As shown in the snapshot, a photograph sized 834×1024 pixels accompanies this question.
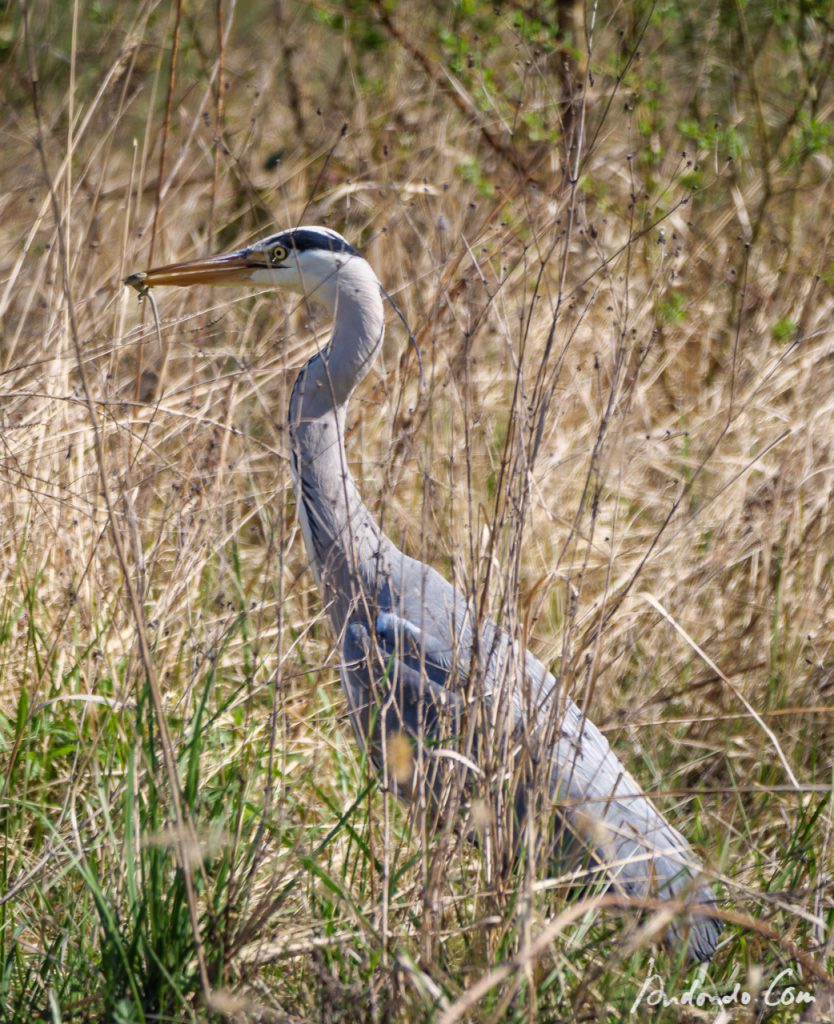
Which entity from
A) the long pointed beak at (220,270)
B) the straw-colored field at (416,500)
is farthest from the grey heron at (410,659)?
the straw-colored field at (416,500)

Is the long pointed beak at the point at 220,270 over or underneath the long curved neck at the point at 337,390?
over

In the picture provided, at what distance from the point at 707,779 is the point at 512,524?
1.40 meters

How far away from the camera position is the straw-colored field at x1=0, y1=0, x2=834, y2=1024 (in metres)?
1.97

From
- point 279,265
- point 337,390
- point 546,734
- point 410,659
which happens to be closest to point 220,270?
point 279,265

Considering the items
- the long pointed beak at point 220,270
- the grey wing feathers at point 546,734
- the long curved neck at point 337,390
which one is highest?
the long pointed beak at point 220,270

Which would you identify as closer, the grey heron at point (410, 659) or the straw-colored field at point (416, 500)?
the straw-colored field at point (416, 500)

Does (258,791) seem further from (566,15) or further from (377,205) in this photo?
(566,15)

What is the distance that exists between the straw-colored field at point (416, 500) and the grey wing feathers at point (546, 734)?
3.8 inches

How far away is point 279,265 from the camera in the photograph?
318 cm

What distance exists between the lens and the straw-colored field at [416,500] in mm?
1975

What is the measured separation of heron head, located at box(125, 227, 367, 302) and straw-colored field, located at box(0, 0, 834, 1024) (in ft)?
0.51

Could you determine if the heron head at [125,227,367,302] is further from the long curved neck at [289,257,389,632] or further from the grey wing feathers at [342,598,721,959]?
the grey wing feathers at [342,598,721,959]

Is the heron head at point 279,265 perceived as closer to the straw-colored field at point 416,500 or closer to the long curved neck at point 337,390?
the long curved neck at point 337,390

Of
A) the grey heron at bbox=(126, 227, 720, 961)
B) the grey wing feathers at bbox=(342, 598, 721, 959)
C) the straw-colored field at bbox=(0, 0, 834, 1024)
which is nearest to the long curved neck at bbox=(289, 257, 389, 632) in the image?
the grey heron at bbox=(126, 227, 720, 961)
